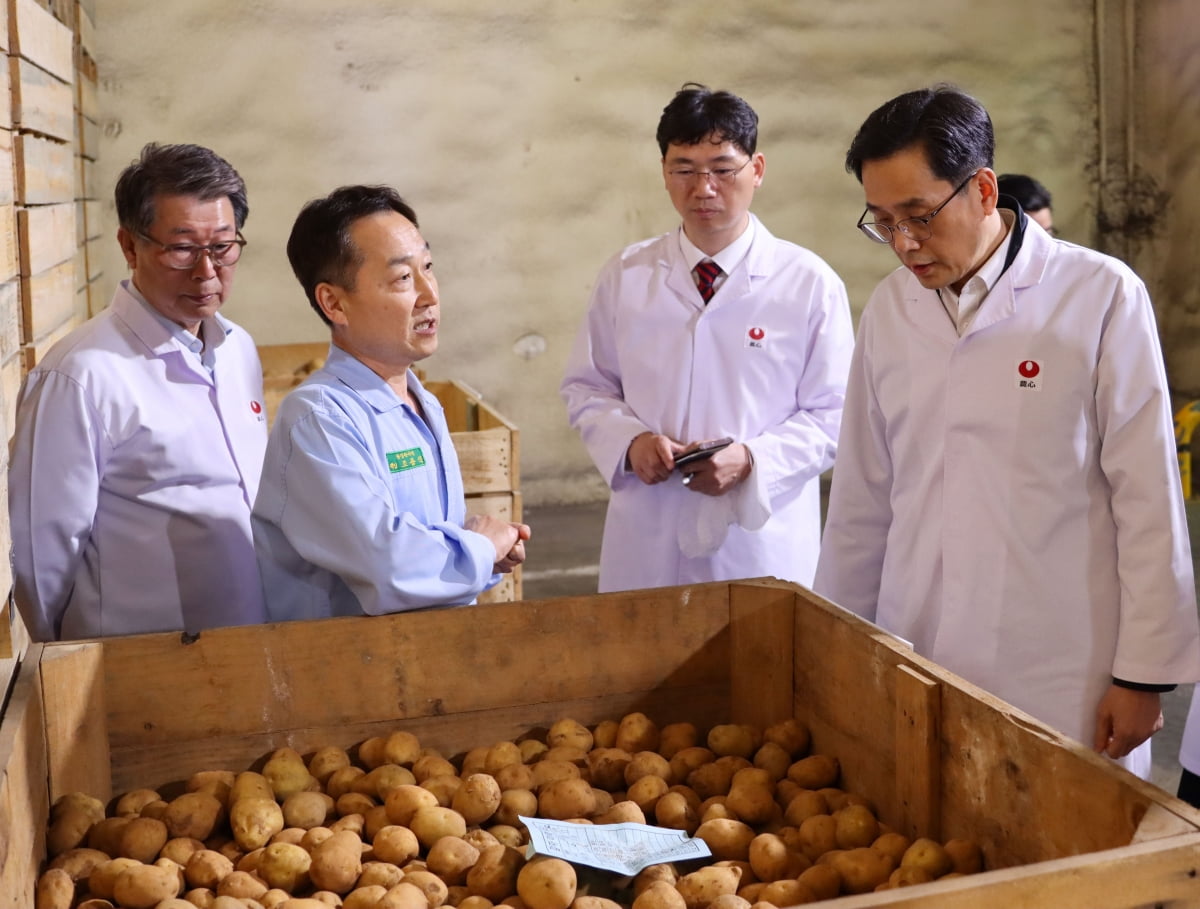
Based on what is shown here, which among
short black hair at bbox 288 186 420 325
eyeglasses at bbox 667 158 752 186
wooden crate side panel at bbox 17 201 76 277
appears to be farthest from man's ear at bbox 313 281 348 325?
wooden crate side panel at bbox 17 201 76 277

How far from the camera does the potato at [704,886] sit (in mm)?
1304

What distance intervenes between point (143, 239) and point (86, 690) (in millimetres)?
804

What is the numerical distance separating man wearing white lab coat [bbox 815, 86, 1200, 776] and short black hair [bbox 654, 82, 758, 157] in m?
0.70

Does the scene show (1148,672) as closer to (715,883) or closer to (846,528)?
(846,528)

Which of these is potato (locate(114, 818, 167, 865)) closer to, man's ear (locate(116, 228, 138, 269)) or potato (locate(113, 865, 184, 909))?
potato (locate(113, 865, 184, 909))

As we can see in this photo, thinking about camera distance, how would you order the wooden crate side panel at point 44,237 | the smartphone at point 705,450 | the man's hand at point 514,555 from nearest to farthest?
the man's hand at point 514,555 < the smartphone at point 705,450 < the wooden crate side panel at point 44,237

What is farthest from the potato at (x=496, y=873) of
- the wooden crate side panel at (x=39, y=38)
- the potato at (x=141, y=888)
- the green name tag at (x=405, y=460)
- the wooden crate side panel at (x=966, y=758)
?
the wooden crate side panel at (x=39, y=38)

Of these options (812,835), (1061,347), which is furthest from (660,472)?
(812,835)

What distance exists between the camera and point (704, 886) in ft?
4.29

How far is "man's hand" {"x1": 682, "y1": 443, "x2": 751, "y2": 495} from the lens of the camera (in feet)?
8.06

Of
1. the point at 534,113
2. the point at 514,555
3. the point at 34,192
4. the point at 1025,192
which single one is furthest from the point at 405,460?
the point at 534,113

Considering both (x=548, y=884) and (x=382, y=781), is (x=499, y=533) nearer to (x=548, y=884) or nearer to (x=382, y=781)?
(x=382, y=781)

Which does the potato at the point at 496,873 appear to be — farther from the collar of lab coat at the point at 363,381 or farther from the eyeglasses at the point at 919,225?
the eyeglasses at the point at 919,225

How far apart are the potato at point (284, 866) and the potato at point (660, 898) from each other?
1.27ft
